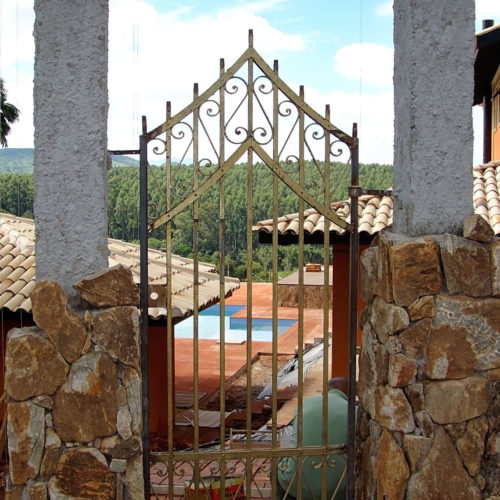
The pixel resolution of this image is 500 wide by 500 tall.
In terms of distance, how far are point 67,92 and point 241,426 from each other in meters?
5.93

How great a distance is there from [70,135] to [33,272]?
4354 mm

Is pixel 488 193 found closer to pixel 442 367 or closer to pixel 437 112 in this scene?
pixel 437 112

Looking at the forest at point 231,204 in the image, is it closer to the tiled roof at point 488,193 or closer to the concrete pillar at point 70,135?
the tiled roof at point 488,193

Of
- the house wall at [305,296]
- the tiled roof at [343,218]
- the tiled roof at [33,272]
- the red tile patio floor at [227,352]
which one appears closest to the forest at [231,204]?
the house wall at [305,296]

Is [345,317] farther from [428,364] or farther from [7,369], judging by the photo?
[7,369]

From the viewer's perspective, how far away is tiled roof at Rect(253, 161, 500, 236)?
666 cm

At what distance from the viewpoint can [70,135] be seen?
10.8 feet

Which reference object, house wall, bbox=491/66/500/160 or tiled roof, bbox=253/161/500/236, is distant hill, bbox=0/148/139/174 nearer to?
tiled roof, bbox=253/161/500/236

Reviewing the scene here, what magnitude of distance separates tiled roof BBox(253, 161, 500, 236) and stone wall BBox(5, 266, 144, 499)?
3.36 m

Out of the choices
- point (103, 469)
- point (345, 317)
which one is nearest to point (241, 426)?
point (345, 317)

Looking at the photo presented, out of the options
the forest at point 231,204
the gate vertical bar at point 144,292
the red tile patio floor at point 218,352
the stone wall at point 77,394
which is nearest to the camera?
the stone wall at point 77,394

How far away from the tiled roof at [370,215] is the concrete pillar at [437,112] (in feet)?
9.21

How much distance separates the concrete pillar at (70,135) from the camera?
3.28 metres

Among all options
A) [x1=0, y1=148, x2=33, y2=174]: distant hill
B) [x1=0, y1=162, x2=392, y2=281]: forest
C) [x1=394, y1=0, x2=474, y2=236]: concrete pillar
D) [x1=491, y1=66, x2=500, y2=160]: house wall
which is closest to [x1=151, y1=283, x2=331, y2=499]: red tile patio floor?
[x1=0, y1=162, x2=392, y2=281]: forest
